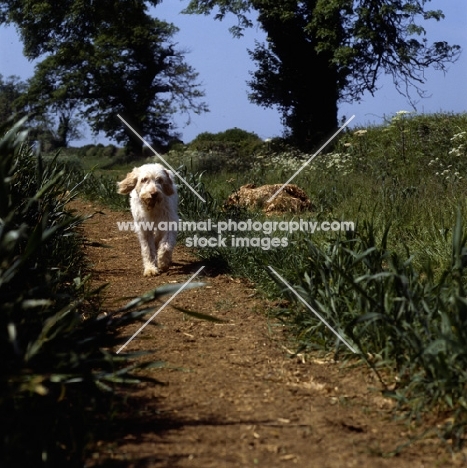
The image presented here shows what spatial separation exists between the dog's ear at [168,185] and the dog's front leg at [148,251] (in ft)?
1.48

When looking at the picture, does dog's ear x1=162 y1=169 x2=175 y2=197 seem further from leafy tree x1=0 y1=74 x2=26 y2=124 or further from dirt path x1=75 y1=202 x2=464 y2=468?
leafy tree x1=0 y1=74 x2=26 y2=124

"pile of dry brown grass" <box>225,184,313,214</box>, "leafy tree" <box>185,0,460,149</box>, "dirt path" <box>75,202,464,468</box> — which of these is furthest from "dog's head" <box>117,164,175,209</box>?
"leafy tree" <box>185,0,460,149</box>

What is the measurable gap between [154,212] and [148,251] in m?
0.43

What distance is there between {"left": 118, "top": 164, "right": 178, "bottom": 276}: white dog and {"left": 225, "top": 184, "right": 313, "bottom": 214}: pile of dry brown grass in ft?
6.17

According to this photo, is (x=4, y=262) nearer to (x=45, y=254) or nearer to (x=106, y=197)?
(x=45, y=254)

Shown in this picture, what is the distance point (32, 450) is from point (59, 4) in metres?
30.5

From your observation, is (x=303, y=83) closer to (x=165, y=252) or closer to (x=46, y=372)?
(x=165, y=252)

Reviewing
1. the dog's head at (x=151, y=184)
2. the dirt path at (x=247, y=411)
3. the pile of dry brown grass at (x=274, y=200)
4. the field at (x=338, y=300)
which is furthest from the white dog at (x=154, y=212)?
the dirt path at (x=247, y=411)

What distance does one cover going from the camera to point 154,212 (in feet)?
25.8

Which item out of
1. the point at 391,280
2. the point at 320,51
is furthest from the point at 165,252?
the point at 320,51

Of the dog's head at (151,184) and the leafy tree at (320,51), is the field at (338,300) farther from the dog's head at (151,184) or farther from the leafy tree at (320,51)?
the leafy tree at (320,51)

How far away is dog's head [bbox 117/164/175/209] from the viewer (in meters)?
7.62

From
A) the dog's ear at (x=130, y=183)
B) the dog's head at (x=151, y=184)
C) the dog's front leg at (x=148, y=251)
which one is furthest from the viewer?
the dog's ear at (x=130, y=183)

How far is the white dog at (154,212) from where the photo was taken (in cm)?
760
